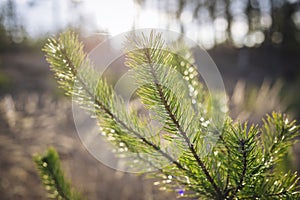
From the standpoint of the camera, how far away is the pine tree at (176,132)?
1.13ft

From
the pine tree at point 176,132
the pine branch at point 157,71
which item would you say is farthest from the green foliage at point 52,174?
the pine branch at point 157,71

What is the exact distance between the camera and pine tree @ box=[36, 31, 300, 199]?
0.34 metres

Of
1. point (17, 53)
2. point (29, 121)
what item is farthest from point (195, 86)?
point (17, 53)

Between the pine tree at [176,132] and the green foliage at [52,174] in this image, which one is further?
the green foliage at [52,174]

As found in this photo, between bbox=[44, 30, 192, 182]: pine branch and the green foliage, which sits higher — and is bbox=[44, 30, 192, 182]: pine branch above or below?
above

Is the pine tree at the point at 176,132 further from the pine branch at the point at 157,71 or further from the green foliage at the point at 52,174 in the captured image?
the green foliage at the point at 52,174

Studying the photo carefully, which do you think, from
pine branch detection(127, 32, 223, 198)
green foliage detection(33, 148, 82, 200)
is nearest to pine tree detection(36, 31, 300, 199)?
pine branch detection(127, 32, 223, 198)

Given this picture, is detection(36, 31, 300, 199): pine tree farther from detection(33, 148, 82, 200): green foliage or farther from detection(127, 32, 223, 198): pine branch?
detection(33, 148, 82, 200): green foliage

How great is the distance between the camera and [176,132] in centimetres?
36

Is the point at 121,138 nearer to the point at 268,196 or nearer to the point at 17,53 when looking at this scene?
the point at 268,196

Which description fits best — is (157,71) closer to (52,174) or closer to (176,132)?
(176,132)

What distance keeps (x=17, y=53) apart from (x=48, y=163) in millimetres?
12957

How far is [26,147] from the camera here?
223cm

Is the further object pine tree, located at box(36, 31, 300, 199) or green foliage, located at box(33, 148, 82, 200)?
green foliage, located at box(33, 148, 82, 200)
